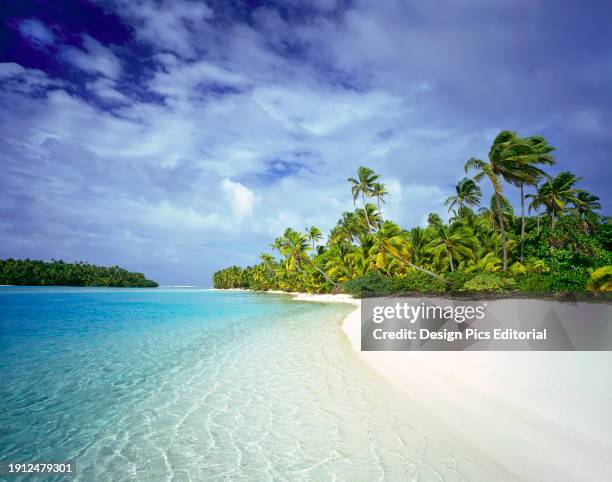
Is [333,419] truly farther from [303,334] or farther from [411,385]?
[303,334]

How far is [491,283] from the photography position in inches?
659

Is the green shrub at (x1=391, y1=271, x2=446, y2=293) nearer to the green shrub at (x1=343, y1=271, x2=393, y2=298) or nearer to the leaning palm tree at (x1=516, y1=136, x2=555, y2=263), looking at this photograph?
the green shrub at (x1=343, y1=271, x2=393, y2=298)

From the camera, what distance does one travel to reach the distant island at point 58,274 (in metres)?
88.9

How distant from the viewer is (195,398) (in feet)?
21.0

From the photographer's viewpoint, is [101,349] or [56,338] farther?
[56,338]

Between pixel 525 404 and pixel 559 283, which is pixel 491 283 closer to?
pixel 559 283

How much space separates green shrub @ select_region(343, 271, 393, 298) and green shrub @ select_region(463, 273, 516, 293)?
10706 mm

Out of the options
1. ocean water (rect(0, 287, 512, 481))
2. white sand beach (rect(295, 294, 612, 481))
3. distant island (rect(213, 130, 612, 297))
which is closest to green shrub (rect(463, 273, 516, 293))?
distant island (rect(213, 130, 612, 297))

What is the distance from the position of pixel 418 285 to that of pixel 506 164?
1023 cm

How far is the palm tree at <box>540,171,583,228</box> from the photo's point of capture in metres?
23.9

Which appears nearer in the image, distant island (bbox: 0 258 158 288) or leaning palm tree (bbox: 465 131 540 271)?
leaning palm tree (bbox: 465 131 540 271)

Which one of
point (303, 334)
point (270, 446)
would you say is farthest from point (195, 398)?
point (303, 334)

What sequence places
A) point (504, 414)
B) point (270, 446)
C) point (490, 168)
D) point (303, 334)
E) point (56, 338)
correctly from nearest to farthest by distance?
point (270, 446) < point (504, 414) < point (56, 338) < point (303, 334) < point (490, 168)

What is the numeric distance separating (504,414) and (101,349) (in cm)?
1190
